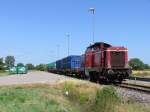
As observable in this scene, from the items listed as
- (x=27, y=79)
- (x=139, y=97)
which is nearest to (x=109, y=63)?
(x=139, y=97)

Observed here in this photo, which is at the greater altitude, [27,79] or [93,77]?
[93,77]

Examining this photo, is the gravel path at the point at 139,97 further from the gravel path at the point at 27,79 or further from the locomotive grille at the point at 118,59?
the gravel path at the point at 27,79

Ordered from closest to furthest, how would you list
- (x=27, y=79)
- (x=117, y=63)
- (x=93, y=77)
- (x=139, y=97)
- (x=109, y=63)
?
(x=139, y=97) < (x=109, y=63) < (x=117, y=63) < (x=93, y=77) < (x=27, y=79)

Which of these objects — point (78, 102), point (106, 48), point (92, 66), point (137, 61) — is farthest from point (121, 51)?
point (137, 61)

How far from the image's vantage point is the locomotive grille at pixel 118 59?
3994cm

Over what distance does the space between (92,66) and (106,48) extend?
4309 millimetres

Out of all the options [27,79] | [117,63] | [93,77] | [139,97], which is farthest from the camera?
[27,79]

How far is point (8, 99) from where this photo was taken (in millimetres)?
19547

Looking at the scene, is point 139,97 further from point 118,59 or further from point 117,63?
point 118,59

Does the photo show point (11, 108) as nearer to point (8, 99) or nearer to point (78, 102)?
point (8, 99)

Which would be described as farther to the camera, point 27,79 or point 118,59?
point 27,79

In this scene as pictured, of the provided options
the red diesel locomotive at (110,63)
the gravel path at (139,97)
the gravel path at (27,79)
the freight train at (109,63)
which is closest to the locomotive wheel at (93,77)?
the freight train at (109,63)

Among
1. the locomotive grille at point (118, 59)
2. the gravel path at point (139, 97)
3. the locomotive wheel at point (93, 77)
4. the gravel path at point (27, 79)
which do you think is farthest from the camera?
the gravel path at point (27, 79)

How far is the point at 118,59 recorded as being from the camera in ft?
132
